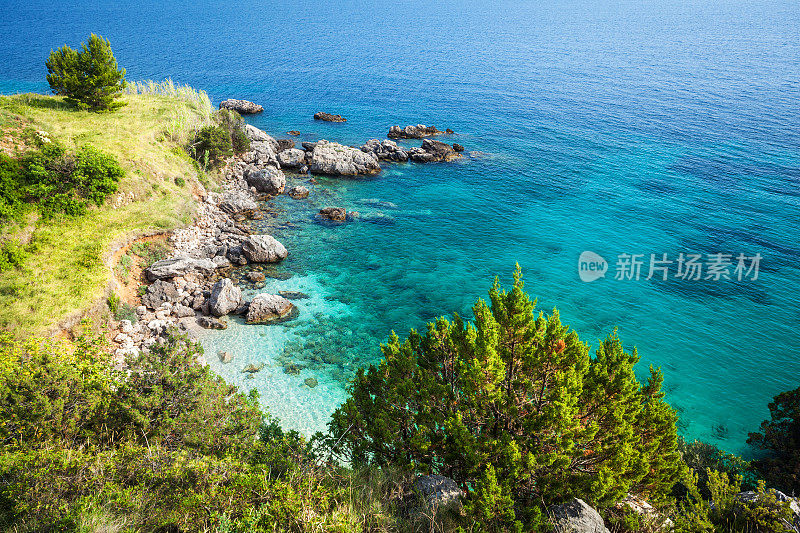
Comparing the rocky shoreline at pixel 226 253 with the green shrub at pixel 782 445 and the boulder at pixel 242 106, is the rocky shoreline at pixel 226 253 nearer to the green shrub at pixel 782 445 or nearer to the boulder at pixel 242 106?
the boulder at pixel 242 106

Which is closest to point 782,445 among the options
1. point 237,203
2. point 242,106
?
point 237,203

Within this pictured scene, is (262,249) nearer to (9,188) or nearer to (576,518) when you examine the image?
(9,188)

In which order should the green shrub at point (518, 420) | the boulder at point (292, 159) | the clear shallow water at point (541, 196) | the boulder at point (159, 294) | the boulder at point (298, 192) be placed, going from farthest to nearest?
the boulder at point (292, 159), the boulder at point (298, 192), the clear shallow water at point (541, 196), the boulder at point (159, 294), the green shrub at point (518, 420)

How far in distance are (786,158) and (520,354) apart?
73.1 metres

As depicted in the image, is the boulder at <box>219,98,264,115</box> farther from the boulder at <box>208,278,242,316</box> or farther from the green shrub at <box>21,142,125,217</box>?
the boulder at <box>208,278,242,316</box>

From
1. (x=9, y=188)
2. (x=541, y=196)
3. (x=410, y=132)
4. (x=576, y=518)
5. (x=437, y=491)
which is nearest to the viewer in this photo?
(x=576, y=518)

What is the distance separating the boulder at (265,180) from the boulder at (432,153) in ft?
74.0

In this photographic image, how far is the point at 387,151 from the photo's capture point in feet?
209

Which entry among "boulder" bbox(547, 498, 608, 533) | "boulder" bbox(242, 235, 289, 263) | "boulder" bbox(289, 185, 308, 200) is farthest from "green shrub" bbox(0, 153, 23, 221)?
"boulder" bbox(547, 498, 608, 533)

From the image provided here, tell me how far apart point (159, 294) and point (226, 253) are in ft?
25.2

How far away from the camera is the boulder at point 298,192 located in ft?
166

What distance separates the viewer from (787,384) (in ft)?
95.7

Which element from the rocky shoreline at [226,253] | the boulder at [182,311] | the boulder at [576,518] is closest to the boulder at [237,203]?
the rocky shoreline at [226,253]

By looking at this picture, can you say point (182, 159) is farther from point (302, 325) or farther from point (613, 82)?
point (613, 82)
